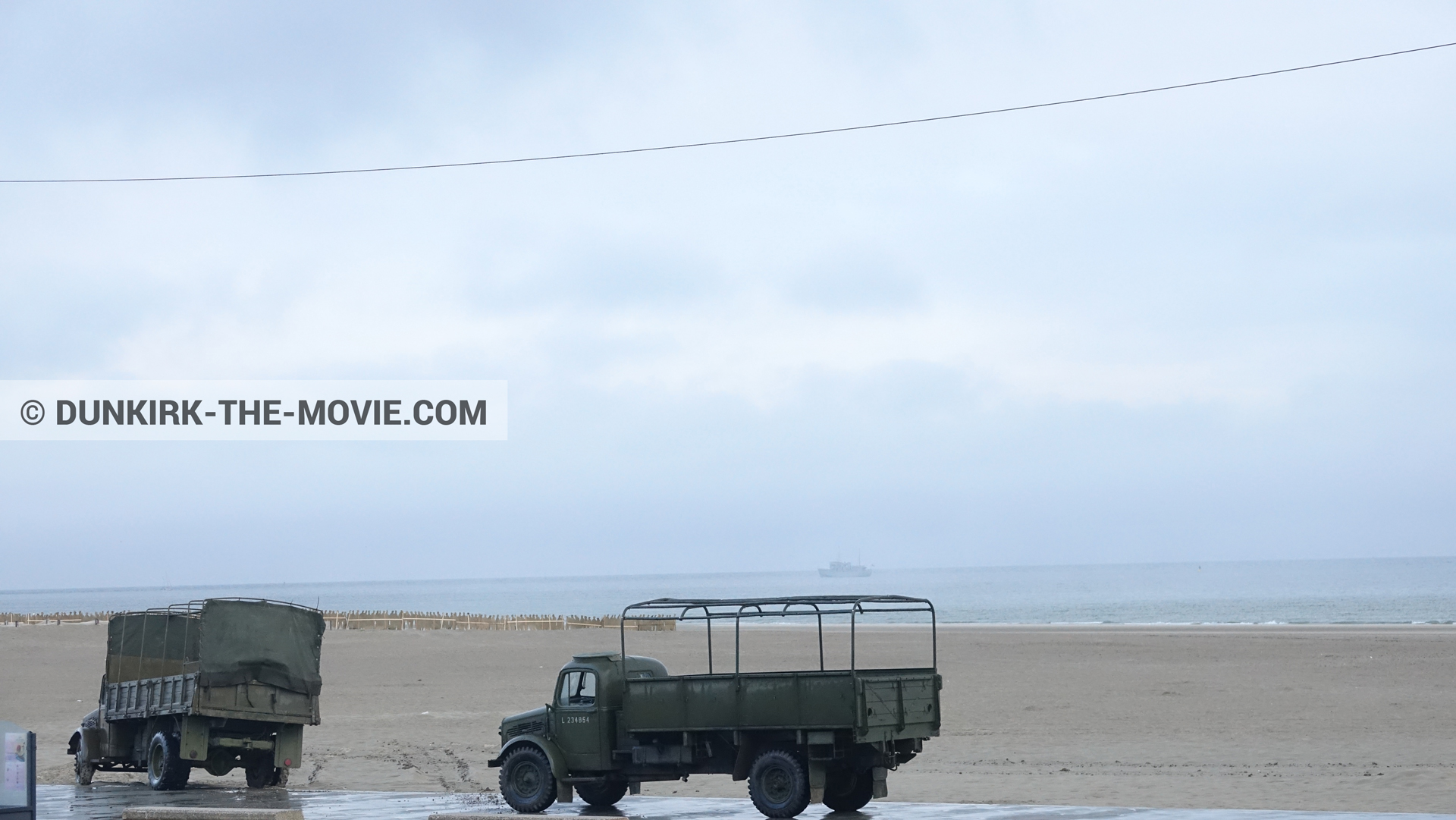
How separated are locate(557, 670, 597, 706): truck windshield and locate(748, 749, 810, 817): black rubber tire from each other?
261 cm

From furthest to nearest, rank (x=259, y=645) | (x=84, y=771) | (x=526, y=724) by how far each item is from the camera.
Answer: (x=84, y=771) → (x=259, y=645) → (x=526, y=724)

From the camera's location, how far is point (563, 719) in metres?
18.3

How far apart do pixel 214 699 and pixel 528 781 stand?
593 cm

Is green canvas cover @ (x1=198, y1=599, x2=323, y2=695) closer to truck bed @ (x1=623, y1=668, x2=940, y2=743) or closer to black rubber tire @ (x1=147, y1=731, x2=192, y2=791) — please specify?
black rubber tire @ (x1=147, y1=731, x2=192, y2=791)

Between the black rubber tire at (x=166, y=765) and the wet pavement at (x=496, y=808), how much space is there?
274mm

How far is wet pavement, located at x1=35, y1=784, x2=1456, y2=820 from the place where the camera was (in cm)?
1573

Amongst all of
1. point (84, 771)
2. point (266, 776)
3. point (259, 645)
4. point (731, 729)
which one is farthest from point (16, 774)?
point (84, 771)

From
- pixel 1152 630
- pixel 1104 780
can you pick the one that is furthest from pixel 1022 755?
pixel 1152 630

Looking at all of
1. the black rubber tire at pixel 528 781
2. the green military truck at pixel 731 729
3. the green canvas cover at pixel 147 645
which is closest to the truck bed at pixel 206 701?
the green canvas cover at pixel 147 645

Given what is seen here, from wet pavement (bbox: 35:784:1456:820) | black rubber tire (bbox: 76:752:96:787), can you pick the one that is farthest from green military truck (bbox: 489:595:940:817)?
black rubber tire (bbox: 76:752:96:787)

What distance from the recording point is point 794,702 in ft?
54.9

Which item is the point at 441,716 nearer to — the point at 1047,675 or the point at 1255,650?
the point at 1047,675

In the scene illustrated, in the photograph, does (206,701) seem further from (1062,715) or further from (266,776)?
(1062,715)

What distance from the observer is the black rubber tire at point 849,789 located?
57.7 ft
